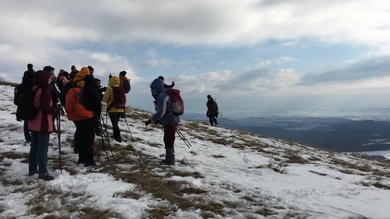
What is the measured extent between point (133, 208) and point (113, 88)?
6194 millimetres

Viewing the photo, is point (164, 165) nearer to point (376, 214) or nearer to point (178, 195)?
point (178, 195)

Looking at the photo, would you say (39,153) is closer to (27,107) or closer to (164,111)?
(27,107)

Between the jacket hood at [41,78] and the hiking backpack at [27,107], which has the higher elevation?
the jacket hood at [41,78]

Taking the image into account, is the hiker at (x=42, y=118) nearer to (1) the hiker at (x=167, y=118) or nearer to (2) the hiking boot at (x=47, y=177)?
(2) the hiking boot at (x=47, y=177)

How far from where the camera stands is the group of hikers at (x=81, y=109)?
727 centimetres

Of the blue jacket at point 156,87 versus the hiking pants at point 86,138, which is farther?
the blue jacket at point 156,87

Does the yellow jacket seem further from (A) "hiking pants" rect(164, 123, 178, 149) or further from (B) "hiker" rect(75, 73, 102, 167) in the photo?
(A) "hiking pants" rect(164, 123, 178, 149)

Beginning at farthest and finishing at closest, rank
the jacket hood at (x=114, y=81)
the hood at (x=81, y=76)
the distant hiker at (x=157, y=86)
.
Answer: the jacket hood at (x=114, y=81) → the distant hiker at (x=157, y=86) → the hood at (x=81, y=76)

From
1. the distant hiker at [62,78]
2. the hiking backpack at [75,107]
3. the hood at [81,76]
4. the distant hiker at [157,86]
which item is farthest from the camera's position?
the distant hiker at [62,78]

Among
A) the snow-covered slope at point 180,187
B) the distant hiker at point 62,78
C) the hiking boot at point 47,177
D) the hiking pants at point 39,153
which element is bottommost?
the snow-covered slope at point 180,187

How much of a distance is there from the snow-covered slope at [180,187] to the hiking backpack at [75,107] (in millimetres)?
1386

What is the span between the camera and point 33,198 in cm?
602

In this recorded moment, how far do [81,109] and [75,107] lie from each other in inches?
6.4

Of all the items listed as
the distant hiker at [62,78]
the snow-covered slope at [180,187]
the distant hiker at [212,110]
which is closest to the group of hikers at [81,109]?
the snow-covered slope at [180,187]
